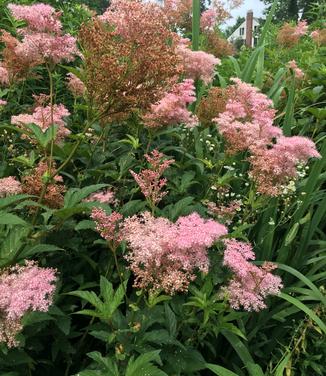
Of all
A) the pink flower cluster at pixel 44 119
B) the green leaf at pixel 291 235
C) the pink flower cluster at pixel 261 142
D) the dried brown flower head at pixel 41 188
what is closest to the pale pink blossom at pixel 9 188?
the dried brown flower head at pixel 41 188

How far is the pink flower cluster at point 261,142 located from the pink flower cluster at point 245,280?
49 cm

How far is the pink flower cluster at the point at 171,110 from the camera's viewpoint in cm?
272

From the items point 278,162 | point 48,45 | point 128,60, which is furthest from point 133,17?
point 278,162

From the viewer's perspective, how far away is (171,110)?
2.76m

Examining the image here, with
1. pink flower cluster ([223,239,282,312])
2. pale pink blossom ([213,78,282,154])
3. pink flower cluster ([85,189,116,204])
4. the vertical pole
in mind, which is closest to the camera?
pink flower cluster ([223,239,282,312])

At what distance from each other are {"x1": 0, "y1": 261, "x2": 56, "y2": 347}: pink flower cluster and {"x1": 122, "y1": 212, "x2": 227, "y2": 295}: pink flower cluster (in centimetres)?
32

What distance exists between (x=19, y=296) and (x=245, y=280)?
911mm

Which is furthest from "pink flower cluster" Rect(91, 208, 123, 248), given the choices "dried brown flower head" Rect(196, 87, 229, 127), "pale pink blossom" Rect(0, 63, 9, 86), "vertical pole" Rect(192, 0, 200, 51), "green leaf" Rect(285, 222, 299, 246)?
"vertical pole" Rect(192, 0, 200, 51)

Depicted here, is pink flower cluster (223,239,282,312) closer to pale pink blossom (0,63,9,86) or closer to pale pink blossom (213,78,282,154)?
pale pink blossom (213,78,282,154)

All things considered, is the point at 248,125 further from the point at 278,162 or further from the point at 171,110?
the point at 171,110

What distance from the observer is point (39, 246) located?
6.56ft

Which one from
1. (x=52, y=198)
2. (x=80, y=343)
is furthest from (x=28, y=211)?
(x=80, y=343)

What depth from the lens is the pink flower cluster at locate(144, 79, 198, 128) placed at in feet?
8.93

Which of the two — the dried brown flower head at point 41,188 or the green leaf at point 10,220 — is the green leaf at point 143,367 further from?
the dried brown flower head at point 41,188
